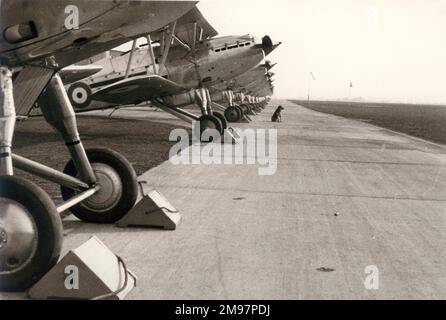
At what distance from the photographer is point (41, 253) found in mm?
3215

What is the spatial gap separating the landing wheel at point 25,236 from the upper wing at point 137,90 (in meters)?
9.67

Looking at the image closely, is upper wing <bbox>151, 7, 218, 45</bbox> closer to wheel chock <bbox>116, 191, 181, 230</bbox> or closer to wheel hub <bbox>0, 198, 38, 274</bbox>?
wheel chock <bbox>116, 191, 181, 230</bbox>

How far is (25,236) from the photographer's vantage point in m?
3.22

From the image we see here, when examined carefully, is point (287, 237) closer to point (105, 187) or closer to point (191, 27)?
point (105, 187)

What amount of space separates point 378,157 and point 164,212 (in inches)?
313

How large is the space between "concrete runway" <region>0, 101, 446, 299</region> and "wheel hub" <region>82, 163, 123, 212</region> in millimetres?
217

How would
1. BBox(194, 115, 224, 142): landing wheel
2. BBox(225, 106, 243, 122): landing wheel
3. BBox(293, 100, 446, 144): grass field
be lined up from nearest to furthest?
BBox(194, 115, 224, 142): landing wheel, BBox(293, 100, 446, 144): grass field, BBox(225, 106, 243, 122): landing wheel

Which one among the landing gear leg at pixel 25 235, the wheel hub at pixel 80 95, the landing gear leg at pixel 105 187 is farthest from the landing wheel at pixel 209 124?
the landing gear leg at pixel 25 235

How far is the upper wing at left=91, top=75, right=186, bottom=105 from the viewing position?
12.8 m

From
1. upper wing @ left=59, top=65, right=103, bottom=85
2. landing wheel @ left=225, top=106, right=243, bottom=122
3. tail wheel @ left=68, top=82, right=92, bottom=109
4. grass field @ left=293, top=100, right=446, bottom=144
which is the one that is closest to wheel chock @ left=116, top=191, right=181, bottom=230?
upper wing @ left=59, top=65, right=103, bottom=85

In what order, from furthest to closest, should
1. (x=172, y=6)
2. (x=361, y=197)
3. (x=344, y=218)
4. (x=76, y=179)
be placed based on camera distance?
(x=361, y=197), (x=344, y=218), (x=76, y=179), (x=172, y=6)

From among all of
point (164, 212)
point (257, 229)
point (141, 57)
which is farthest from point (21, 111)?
point (141, 57)
